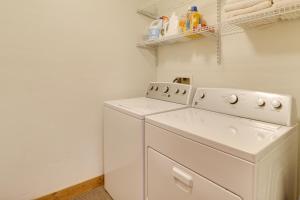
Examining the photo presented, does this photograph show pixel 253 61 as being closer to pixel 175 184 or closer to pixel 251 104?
pixel 251 104

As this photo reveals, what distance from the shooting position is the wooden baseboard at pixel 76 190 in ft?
5.01

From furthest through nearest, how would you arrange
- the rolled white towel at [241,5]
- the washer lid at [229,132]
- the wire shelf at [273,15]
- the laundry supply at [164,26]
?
the laundry supply at [164,26], the rolled white towel at [241,5], the wire shelf at [273,15], the washer lid at [229,132]

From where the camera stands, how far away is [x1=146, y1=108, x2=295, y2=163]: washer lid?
25.5 inches

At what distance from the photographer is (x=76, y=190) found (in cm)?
164

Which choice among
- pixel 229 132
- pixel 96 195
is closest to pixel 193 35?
pixel 229 132

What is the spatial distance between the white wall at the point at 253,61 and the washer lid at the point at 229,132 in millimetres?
388

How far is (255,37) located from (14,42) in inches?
69.5

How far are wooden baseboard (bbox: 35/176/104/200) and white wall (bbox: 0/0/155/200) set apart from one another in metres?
0.04

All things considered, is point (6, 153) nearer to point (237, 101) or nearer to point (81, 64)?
point (81, 64)

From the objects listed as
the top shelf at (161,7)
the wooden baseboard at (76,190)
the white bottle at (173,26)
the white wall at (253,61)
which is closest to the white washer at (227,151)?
the white wall at (253,61)

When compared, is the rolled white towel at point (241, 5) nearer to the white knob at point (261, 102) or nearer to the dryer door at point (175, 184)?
the white knob at point (261, 102)

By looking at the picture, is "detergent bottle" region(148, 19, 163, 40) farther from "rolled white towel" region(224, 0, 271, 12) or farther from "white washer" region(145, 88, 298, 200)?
"white washer" region(145, 88, 298, 200)

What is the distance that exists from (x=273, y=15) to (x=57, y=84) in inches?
63.3

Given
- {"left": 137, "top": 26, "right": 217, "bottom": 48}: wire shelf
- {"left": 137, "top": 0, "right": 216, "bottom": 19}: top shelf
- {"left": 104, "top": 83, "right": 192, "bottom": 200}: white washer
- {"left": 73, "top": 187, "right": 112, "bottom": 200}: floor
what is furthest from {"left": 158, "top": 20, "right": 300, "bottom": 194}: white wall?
{"left": 73, "top": 187, "right": 112, "bottom": 200}: floor
